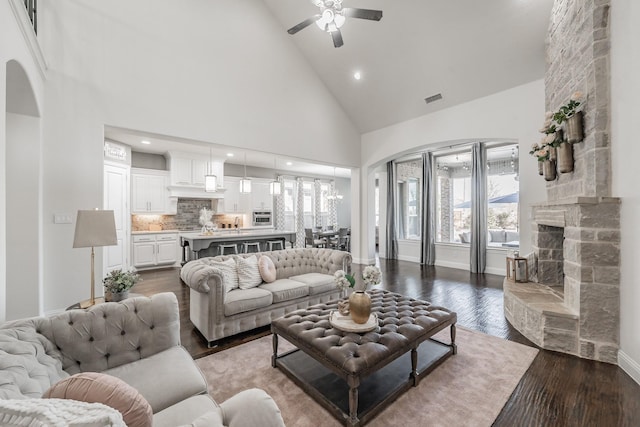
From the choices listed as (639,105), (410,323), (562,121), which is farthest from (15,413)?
(562,121)

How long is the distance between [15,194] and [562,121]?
607 centimetres

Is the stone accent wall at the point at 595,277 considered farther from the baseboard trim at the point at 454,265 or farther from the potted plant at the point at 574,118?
the baseboard trim at the point at 454,265

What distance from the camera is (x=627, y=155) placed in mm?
2408

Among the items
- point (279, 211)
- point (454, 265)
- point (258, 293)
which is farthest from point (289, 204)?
point (258, 293)

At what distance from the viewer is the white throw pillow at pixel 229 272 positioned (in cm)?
322

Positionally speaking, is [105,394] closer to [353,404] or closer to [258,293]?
[353,404]

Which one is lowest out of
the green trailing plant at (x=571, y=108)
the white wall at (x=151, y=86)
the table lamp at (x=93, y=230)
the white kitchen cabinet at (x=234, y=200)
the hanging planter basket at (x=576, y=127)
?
the table lamp at (x=93, y=230)

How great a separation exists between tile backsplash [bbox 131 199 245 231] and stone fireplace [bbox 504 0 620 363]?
757cm

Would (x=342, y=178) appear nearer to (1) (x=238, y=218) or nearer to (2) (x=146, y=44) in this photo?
(1) (x=238, y=218)

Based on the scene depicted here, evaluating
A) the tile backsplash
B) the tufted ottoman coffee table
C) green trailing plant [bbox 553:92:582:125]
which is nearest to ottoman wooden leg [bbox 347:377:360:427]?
the tufted ottoman coffee table

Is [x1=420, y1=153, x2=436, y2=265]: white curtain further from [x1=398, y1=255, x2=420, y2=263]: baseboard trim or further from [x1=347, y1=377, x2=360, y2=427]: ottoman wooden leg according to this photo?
[x1=347, y1=377, x2=360, y2=427]: ottoman wooden leg

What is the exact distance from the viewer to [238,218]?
28.6 ft

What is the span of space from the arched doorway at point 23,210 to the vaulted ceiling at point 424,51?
4.41m

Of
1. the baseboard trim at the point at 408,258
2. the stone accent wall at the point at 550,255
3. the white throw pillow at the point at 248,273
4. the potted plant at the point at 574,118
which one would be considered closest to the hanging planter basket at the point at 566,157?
the potted plant at the point at 574,118
